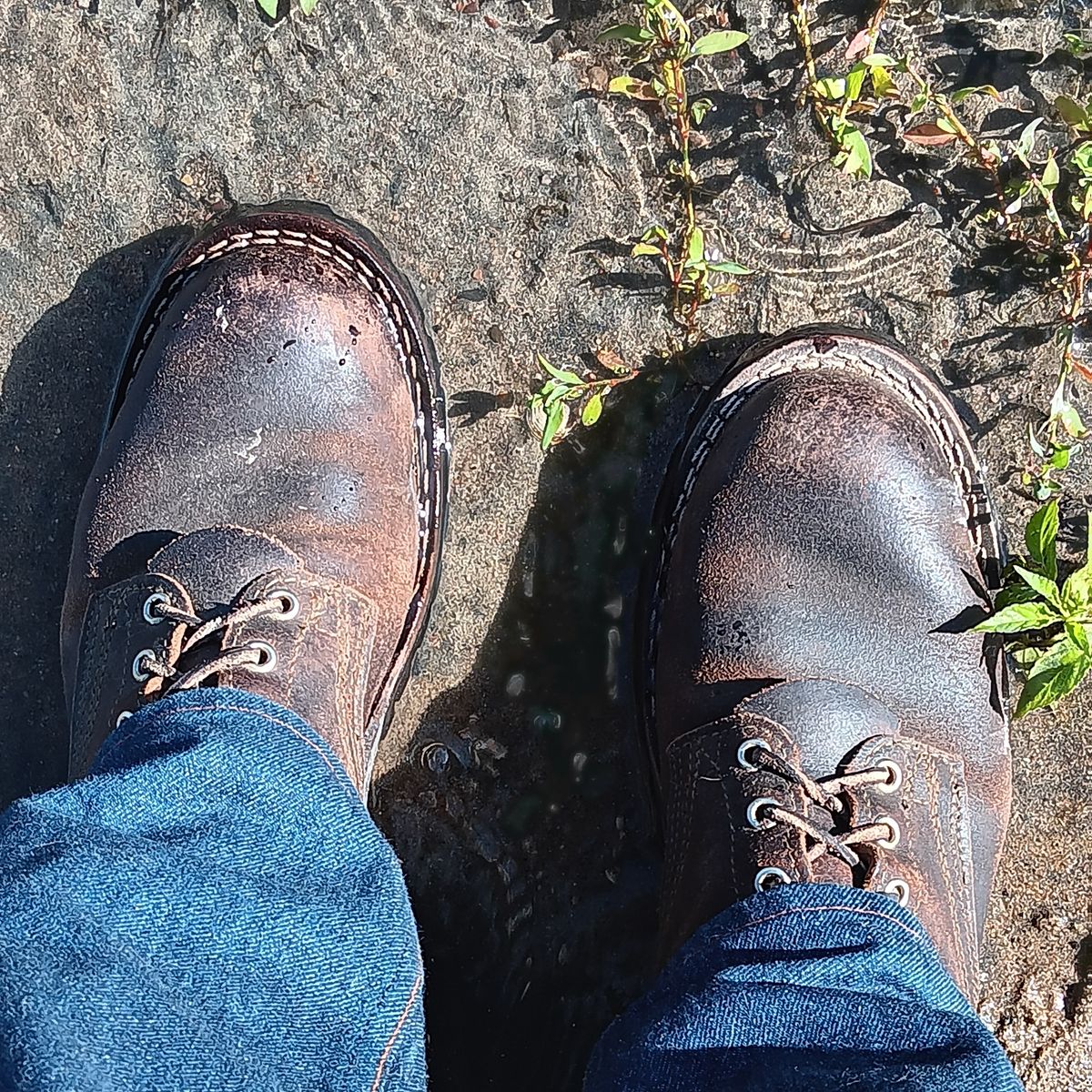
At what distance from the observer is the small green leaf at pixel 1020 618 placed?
1.65 meters

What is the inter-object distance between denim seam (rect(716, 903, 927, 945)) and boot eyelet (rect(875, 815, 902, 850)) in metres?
0.20

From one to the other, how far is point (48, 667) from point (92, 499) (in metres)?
0.38

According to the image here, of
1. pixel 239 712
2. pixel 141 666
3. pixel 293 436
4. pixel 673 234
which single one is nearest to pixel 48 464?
pixel 293 436

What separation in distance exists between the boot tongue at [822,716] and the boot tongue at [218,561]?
29.7 inches

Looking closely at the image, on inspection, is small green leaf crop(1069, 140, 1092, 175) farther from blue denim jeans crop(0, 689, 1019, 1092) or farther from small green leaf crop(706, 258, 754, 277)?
blue denim jeans crop(0, 689, 1019, 1092)

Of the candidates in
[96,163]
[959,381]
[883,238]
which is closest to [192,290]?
[96,163]

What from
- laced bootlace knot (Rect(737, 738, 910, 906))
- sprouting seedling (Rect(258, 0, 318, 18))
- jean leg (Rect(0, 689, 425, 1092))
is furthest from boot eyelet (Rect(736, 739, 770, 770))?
sprouting seedling (Rect(258, 0, 318, 18))

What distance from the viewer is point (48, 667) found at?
6.51 feet

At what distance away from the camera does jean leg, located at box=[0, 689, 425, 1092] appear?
1096 millimetres

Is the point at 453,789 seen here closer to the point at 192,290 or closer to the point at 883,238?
the point at 192,290

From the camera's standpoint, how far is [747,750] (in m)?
1.58

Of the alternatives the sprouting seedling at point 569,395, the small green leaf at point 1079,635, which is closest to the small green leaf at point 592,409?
the sprouting seedling at point 569,395

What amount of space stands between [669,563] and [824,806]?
19.1 inches

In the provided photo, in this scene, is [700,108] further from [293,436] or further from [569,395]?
[293,436]
